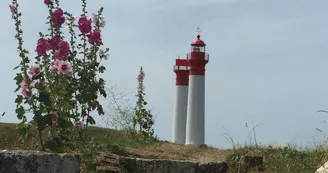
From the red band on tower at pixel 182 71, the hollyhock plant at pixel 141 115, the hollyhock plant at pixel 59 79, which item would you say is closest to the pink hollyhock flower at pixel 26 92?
the hollyhock plant at pixel 59 79

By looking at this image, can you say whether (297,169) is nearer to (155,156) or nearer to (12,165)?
(155,156)

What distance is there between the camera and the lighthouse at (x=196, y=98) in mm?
17625

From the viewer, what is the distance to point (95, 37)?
6020 millimetres

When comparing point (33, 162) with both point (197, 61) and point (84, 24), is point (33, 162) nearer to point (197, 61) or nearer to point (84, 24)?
point (84, 24)

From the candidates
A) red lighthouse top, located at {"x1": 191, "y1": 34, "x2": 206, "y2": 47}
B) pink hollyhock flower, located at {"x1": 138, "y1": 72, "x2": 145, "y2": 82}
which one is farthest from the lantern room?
pink hollyhock flower, located at {"x1": 138, "y1": 72, "x2": 145, "y2": 82}

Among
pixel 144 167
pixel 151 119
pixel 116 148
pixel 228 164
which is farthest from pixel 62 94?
pixel 151 119

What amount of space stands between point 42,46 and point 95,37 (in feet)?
2.30

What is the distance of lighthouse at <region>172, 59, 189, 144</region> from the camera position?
750 inches

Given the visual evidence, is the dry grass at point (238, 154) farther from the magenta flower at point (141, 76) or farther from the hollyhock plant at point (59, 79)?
the magenta flower at point (141, 76)

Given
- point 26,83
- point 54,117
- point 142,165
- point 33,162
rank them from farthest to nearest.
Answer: point 142,165 < point 26,83 < point 54,117 < point 33,162

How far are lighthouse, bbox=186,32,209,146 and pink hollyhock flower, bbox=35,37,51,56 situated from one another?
12.2 metres

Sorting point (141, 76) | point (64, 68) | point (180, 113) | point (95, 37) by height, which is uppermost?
point (180, 113)

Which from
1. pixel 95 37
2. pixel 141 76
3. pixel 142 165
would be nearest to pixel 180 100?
pixel 141 76

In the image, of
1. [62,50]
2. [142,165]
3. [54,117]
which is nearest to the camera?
[54,117]
